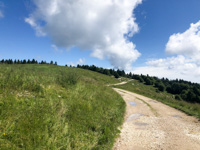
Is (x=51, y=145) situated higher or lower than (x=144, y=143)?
higher

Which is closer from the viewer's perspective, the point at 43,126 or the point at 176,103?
the point at 43,126

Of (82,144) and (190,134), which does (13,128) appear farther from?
(190,134)

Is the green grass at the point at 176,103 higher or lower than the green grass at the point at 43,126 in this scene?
lower

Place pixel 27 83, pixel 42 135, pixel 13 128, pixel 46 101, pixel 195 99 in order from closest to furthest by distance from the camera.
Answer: pixel 13 128, pixel 42 135, pixel 46 101, pixel 27 83, pixel 195 99

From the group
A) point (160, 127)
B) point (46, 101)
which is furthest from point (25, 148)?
point (160, 127)

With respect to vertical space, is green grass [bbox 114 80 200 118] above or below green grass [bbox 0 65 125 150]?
below

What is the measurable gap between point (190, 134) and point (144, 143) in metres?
3.60

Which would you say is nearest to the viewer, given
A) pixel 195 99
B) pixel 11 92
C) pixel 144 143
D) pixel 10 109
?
pixel 10 109

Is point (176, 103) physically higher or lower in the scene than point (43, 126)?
lower

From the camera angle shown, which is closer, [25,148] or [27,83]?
[25,148]

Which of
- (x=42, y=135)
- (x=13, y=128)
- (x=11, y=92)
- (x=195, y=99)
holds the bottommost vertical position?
(x=195, y=99)

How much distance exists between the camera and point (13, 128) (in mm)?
3551

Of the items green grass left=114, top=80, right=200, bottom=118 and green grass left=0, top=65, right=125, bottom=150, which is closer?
green grass left=0, top=65, right=125, bottom=150

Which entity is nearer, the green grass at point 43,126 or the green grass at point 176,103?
the green grass at point 43,126
